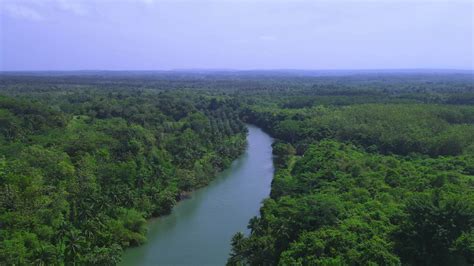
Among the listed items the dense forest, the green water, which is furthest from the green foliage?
the green water

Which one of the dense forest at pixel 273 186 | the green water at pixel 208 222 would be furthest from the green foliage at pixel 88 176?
the green water at pixel 208 222

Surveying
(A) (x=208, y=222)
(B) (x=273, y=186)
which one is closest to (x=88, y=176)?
(A) (x=208, y=222)

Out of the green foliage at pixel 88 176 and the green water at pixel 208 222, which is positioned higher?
the green foliage at pixel 88 176

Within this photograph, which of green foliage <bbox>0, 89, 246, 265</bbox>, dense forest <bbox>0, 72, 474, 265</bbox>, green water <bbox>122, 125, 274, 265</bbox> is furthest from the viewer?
green water <bbox>122, 125, 274, 265</bbox>

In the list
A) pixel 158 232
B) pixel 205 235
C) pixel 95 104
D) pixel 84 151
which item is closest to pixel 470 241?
pixel 205 235

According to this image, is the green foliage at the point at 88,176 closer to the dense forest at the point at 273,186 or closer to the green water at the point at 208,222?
the dense forest at the point at 273,186

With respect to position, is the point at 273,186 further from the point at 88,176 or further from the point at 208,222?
the point at 88,176

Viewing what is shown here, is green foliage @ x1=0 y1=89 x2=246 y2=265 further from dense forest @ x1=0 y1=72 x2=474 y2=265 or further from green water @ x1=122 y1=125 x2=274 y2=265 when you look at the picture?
green water @ x1=122 y1=125 x2=274 y2=265
